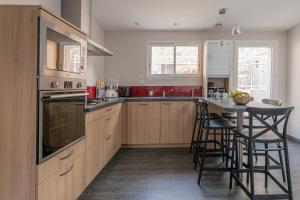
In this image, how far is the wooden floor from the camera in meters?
2.69

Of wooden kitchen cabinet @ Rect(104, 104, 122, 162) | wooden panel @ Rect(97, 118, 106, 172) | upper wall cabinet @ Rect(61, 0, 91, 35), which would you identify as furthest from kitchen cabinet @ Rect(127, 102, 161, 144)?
upper wall cabinet @ Rect(61, 0, 91, 35)

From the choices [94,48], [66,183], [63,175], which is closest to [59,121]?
[63,175]

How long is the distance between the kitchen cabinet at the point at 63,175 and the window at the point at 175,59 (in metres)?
3.33

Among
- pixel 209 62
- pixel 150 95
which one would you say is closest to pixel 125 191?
pixel 150 95

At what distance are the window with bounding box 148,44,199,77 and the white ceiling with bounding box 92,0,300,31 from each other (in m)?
0.45

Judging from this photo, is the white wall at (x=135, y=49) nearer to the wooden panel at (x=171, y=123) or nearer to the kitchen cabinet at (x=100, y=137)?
the wooden panel at (x=171, y=123)

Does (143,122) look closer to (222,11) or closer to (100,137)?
(100,137)

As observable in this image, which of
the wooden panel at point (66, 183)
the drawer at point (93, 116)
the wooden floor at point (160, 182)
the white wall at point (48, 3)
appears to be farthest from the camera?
the wooden floor at point (160, 182)

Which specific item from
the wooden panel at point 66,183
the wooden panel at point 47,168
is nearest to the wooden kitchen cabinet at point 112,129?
the wooden panel at point 66,183

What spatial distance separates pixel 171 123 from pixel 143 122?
53cm

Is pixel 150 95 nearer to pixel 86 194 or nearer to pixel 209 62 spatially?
pixel 209 62

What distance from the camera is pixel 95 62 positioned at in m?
4.71

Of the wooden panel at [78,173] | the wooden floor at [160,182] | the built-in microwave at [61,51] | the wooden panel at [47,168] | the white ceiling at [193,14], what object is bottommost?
the wooden floor at [160,182]

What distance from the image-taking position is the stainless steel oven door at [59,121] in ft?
5.54
